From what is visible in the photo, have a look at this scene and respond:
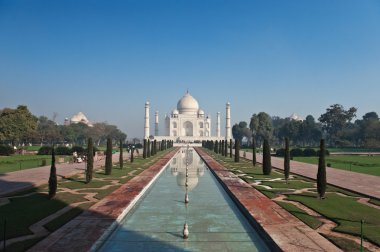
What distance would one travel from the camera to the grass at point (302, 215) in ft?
24.4

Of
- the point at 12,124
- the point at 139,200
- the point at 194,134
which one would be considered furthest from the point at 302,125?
the point at 139,200

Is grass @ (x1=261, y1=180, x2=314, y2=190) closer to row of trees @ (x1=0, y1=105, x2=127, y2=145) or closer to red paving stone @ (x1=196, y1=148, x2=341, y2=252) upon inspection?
red paving stone @ (x1=196, y1=148, x2=341, y2=252)

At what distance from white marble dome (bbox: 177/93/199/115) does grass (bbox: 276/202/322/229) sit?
241ft

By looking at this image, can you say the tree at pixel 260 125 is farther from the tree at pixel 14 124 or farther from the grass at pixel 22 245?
the grass at pixel 22 245

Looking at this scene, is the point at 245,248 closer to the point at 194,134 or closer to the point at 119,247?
the point at 119,247

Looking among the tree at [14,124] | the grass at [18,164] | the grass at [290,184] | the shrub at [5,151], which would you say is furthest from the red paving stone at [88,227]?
the tree at [14,124]

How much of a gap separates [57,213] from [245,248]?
14.7 feet

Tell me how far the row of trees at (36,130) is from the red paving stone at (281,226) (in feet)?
34.1

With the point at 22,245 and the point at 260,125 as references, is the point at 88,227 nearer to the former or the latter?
the point at 22,245

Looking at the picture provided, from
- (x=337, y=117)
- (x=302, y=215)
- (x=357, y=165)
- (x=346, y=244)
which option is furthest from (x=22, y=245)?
(x=337, y=117)

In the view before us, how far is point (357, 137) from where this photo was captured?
192 feet

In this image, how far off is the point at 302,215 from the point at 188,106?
7489cm

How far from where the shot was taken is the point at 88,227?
7.14 m

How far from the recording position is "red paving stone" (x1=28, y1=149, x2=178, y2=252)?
5.96 m
